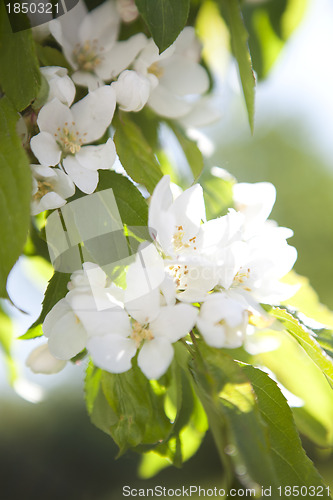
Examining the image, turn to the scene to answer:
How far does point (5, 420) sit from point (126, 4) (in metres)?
2.34

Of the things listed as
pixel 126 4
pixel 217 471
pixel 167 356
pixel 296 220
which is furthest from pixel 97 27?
pixel 296 220

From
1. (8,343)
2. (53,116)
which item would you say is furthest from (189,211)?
A: (8,343)

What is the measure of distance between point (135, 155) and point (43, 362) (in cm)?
21

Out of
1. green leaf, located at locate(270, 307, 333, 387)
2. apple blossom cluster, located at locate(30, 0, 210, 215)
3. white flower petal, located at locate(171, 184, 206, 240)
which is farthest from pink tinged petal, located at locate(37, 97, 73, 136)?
green leaf, located at locate(270, 307, 333, 387)

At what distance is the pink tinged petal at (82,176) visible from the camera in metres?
0.37

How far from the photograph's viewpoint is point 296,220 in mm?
3287

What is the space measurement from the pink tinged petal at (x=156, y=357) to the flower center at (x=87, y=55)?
24cm

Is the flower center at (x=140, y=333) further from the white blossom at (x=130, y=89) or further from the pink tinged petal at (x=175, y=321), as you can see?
the white blossom at (x=130, y=89)

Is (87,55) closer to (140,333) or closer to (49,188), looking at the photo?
(49,188)

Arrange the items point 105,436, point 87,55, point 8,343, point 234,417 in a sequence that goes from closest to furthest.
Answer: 1. point 234,417
2. point 87,55
3. point 8,343
4. point 105,436

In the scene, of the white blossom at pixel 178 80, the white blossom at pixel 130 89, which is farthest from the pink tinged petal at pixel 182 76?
the white blossom at pixel 130 89

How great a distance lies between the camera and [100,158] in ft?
1.25

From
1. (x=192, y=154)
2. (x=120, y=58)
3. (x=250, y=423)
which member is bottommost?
(x=250, y=423)

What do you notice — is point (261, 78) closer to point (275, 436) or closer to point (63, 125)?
point (63, 125)
